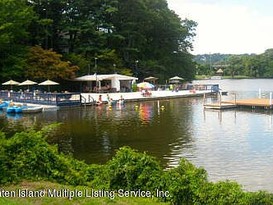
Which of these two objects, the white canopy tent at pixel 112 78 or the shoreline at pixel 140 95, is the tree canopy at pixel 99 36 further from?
the shoreline at pixel 140 95

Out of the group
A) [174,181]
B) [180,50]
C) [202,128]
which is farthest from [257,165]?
[180,50]

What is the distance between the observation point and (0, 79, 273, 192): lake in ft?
57.9

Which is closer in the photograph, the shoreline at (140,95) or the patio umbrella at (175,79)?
the shoreline at (140,95)

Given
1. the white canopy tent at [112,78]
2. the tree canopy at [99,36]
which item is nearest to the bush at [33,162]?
the tree canopy at [99,36]

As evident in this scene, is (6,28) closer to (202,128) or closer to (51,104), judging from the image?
(51,104)

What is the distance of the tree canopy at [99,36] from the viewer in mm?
55781

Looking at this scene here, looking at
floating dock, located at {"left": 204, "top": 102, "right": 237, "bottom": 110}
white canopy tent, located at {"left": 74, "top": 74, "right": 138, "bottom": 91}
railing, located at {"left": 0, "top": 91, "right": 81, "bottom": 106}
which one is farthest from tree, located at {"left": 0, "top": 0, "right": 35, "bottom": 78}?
floating dock, located at {"left": 204, "top": 102, "right": 237, "bottom": 110}

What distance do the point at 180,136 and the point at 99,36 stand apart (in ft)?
141

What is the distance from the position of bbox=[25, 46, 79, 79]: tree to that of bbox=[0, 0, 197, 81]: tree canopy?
25cm

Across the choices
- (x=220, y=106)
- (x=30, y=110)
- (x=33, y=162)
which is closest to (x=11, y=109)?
(x=30, y=110)

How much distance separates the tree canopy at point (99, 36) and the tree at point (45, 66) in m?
0.25

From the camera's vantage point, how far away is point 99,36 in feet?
215

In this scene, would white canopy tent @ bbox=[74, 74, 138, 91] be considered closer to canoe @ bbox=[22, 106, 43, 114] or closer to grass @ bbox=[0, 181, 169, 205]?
canoe @ bbox=[22, 106, 43, 114]

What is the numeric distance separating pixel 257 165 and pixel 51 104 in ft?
97.0
